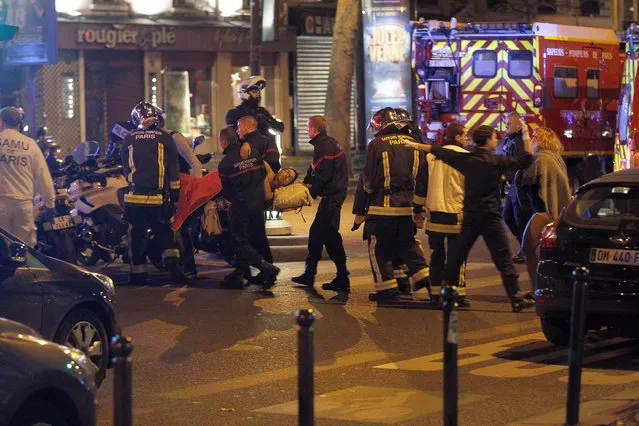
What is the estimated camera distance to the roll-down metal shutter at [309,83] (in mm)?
37188

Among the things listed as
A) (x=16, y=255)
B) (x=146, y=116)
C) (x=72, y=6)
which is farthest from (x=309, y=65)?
(x=16, y=255)

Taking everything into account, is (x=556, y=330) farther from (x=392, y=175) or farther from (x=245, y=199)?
(x=245, y=199)

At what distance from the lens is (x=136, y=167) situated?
13.5 metres

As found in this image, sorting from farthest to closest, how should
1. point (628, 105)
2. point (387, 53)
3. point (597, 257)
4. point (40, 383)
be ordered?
point (387, 53) < point (628, 105) < point (597, 257) < point (40, 383)

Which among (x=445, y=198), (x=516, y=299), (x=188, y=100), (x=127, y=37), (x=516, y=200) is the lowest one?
(x=516, y=299)

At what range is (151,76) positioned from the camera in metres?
34.5

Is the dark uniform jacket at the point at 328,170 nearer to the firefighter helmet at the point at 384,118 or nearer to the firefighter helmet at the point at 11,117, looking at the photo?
the firefighter helmet at the point at 384,118

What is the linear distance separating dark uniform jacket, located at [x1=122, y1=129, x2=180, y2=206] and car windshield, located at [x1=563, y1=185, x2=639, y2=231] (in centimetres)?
485

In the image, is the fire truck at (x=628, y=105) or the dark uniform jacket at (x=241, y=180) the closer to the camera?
the dark uniform jacket at (x=241, y=180)

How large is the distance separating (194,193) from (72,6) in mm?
20527

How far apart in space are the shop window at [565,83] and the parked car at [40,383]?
19.0m

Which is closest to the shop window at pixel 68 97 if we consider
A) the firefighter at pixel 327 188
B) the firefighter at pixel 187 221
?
the firefighter at pixel 187 221

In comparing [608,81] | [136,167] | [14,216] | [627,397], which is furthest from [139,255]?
[608,81]

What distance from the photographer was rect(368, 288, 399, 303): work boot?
12.6 metres
